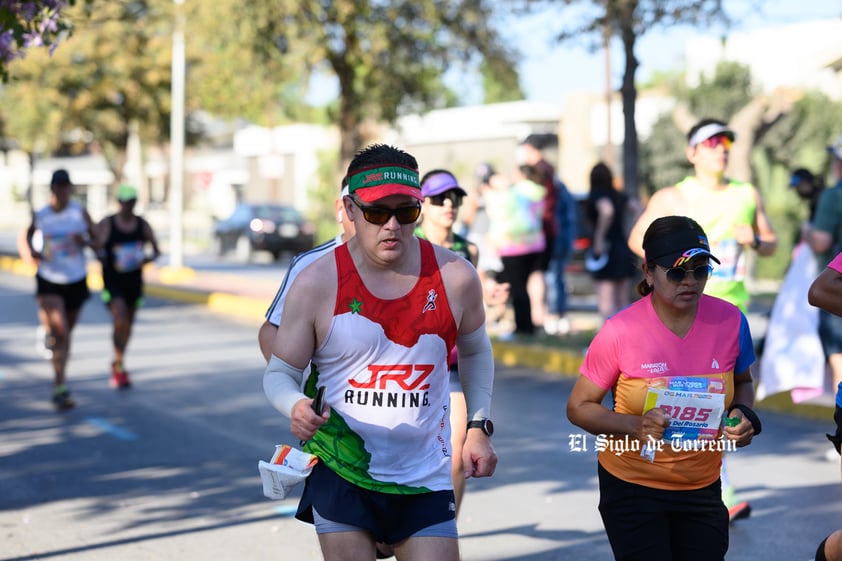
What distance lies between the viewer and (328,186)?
51812mm

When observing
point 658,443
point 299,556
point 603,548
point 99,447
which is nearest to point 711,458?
point 658,443

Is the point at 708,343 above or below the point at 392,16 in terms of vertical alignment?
below

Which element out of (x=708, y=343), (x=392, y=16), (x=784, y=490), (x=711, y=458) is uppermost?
(x=392, y=16)

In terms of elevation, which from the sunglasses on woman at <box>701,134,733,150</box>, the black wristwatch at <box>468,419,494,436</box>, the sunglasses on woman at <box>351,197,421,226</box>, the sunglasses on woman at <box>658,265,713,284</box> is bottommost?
the black wristwatch at <box>468,419,494,436</box>

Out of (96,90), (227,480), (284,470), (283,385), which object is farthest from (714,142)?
(96,90)

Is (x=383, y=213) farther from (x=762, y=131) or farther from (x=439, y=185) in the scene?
(x=762, y=131)

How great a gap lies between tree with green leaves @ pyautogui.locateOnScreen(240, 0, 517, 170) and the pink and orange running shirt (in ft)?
62.2

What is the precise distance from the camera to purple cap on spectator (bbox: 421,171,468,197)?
6.22 meters

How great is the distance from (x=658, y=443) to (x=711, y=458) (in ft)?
0.76

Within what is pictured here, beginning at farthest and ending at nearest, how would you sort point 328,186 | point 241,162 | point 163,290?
point 241,162 < point 328,186 < point 163,290

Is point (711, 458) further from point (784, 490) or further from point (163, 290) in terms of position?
point (163, 290)

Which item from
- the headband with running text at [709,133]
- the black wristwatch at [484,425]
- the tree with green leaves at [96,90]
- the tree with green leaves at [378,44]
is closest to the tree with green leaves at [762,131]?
the tree with green leaves at [378,44]

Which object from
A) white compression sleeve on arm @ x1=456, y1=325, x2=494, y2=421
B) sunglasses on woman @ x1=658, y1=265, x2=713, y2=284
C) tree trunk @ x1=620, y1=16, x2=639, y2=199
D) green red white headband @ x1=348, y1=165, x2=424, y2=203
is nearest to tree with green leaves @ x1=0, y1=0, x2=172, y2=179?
tree trunk @ x1=620, y1=16, x2=639, y2=199

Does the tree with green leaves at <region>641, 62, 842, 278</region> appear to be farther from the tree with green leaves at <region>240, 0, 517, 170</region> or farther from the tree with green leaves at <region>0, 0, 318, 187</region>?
the tree with green leaves at <region>0, 0, 318, 187</region>
